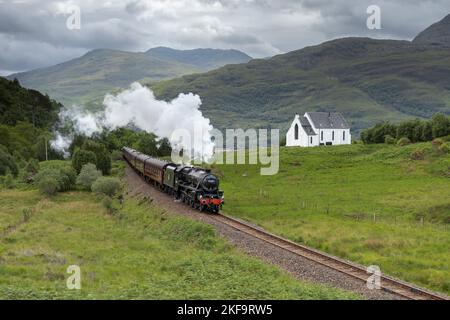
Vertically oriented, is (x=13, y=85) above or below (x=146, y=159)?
above

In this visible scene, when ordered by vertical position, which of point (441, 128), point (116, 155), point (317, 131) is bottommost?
point (116, 155)

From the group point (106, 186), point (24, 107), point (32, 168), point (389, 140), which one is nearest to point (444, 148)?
point (389, 140)

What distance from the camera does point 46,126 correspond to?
6058 inches

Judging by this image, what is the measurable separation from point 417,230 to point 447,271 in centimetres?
1217

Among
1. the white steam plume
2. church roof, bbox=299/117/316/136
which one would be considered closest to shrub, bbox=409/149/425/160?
the white steam plume

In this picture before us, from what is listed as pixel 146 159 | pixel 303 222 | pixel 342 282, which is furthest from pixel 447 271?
pixel 146 159

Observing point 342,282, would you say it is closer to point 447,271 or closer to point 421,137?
point 447,271

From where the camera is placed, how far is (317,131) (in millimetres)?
120250

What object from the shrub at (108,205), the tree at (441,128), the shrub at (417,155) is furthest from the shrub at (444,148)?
the shrub at (108,205)

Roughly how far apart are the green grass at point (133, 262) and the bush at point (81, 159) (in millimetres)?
35220

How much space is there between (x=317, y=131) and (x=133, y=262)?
99.6m

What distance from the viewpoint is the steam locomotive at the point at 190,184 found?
44.5 metres

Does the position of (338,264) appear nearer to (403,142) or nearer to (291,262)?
(291,262)

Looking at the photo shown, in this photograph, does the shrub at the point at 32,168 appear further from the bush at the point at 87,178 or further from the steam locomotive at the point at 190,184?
the steam locomotive at the point at 190,184
